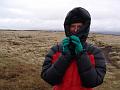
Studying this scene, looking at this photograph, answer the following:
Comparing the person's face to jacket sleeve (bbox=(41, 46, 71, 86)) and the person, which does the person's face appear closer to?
the person

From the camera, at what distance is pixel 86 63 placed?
555 cm

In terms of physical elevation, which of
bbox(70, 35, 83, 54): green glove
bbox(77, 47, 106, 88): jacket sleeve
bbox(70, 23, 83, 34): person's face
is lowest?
bbox(77, 47, 106, 88): jacket sleeve

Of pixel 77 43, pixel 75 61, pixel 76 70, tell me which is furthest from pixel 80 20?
pixel 76 70

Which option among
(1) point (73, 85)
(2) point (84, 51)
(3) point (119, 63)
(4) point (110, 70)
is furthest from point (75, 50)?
(3) point (119, 63)

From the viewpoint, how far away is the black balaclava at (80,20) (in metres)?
5.66

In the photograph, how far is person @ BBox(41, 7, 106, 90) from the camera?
18.2 ft

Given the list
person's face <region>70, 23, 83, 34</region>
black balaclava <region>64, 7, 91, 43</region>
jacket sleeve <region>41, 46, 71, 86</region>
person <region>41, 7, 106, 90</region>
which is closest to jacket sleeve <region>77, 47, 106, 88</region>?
person <region>41, 7, 106, 90</region>

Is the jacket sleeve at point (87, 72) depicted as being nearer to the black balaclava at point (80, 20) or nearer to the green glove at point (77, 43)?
the green glove at point (77, 43)

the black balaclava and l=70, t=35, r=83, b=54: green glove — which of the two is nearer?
l=70, t=35, r=83, b=54: green glove

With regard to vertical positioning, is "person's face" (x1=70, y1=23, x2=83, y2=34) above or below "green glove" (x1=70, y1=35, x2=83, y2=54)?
above

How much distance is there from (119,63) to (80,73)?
28240mm

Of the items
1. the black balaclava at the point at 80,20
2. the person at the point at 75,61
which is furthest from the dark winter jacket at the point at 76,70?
the black balaclava at the point at 80,20

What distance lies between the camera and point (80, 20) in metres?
5.89

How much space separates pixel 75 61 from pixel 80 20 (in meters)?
0.74
